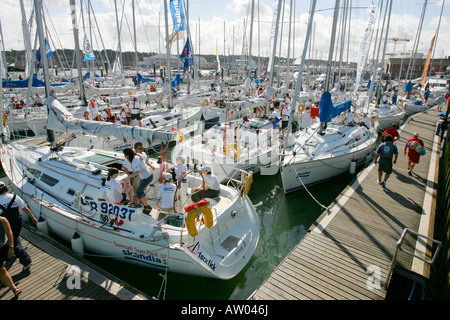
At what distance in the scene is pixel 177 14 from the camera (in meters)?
14.8

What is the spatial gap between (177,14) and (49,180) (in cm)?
1163

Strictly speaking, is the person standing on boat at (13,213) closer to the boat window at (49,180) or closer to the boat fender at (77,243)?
the boat fender at (77,243)

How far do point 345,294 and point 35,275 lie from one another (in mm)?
5494

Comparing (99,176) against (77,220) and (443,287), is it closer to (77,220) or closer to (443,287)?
(77,220)

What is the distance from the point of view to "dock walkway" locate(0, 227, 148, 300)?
443 centimetres

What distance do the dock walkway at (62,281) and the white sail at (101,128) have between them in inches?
110

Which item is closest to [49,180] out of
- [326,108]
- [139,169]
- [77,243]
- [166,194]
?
[77,243]

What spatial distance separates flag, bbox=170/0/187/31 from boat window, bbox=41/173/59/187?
37.0 feet

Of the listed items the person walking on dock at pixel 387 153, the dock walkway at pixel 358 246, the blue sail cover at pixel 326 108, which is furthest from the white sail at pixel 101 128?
the blue sail cover at pixel 326 108

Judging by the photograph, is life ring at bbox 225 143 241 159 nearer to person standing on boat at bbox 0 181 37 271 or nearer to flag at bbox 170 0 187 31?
person standing on boat at bbox 0 181 37 271

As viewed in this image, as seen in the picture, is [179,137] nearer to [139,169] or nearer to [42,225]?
[139,169]

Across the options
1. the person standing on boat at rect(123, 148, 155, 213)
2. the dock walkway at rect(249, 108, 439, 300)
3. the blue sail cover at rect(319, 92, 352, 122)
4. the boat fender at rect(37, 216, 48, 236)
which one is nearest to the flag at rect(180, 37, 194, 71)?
the blue sail cover at rect(319, 92, 352, 122)

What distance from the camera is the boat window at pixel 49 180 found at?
7.14m

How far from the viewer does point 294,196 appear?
993 centimetres
